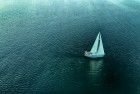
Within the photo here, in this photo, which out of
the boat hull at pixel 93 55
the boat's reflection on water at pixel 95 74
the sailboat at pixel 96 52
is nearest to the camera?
the boat's reflection on water at pixel 95 74

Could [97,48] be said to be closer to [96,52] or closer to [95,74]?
[96,52]

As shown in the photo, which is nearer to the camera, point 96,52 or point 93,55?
point 93,55

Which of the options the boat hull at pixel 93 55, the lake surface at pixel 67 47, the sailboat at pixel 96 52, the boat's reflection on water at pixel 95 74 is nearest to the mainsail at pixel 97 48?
the sailboat at pixel 96 52

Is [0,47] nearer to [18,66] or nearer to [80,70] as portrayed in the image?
[18,66]

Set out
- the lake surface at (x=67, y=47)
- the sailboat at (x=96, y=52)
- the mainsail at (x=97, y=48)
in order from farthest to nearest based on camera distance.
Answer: the mainsail at (x=97, y=48)
the sailboat at (x=96, y=52)
the lake surface at (x=67, y=47)

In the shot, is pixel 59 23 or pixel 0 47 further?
pixel 59 23

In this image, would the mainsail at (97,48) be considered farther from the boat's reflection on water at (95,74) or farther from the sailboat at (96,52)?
the boat's reflection on water at (95,74)

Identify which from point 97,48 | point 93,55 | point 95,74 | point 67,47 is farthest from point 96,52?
point 67,47

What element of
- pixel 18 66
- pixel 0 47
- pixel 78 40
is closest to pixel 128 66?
pixel 78 40
